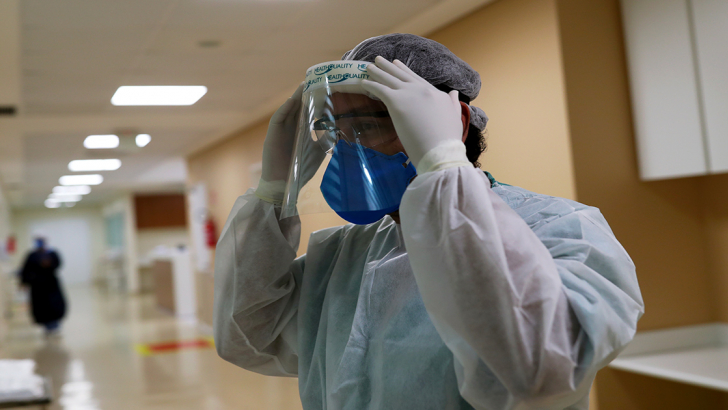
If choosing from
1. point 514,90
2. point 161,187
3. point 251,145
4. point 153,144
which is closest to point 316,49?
point 514,90

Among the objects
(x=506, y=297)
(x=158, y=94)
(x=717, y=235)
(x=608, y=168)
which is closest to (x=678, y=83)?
(x=608, y=168)

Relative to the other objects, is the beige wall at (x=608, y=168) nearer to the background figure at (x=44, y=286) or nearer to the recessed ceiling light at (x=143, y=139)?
the recessed ceiling light at (x=143, y=139)

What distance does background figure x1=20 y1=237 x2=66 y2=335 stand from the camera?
938 cm

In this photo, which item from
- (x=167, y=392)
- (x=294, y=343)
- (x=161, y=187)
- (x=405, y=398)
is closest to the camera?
(x=405, y=398)

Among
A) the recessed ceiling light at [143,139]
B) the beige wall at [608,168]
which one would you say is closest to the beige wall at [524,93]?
the beige wall at [608,168]

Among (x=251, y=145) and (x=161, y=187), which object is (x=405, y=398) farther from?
(x=161, y=187)

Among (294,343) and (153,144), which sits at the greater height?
(153,144)

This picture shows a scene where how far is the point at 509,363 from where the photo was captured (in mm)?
780

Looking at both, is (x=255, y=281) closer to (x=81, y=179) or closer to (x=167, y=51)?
(x=167, y=51)

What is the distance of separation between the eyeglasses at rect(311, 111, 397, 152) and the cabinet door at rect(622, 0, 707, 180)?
2213 mm

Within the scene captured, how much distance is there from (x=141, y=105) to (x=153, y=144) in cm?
252

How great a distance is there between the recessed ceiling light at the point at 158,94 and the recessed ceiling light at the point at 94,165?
3.97 m

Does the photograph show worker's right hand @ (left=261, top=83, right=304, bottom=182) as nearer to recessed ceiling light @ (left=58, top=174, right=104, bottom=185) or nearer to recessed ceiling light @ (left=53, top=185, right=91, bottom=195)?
recessed ceiling light @ (left=58, top=174, right=104, bottom=185)

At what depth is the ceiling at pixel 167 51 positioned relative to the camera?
337 cm
